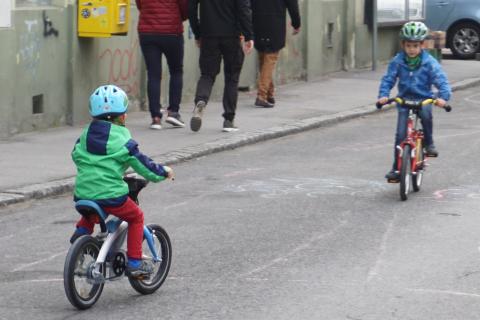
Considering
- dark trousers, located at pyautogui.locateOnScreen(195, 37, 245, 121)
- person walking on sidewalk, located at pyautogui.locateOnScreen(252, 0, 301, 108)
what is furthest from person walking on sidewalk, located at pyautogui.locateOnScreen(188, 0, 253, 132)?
person walking on sidewalk, located at pyautogui.locateOnScreen(252, 0, 301, 108)

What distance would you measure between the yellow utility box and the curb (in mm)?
1867

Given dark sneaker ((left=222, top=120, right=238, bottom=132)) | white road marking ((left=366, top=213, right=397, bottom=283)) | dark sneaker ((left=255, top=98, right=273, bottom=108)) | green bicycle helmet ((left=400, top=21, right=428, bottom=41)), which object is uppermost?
green bicycle helmet ((left=400, top=21, right=428, bottom=41))

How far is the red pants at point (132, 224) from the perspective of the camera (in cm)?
738

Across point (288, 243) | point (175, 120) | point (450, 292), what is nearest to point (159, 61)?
point (175, 120)

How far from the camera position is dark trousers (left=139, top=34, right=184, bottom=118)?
14.8m

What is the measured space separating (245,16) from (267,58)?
2.82m

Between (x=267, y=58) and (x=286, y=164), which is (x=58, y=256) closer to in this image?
(x=286, y=164)

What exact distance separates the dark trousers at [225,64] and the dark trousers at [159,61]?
0.28 metres

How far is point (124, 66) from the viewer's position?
16484mm

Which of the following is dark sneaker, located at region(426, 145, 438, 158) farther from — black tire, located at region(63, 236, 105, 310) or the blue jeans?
black tire, located at region(63, 236, 105, 310)

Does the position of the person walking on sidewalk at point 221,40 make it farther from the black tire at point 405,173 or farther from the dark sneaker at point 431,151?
the black tire at point 405,173

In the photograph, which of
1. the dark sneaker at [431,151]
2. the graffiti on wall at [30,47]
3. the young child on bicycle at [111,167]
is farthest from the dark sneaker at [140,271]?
the graffiti on wall at [30,47]

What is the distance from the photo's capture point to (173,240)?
9.20 meters

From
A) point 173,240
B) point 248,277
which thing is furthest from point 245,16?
point 248,277
